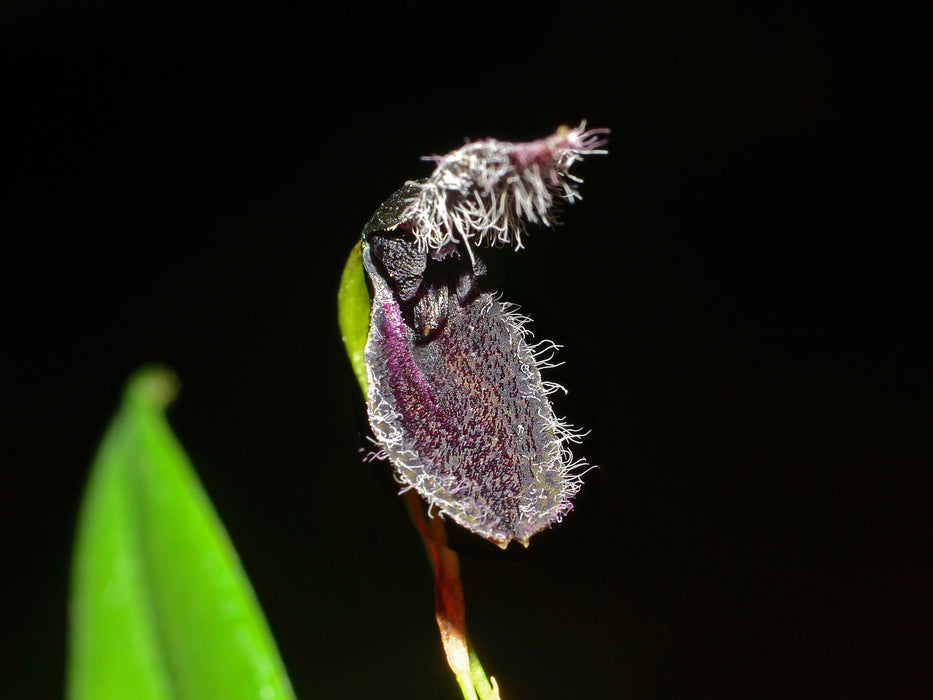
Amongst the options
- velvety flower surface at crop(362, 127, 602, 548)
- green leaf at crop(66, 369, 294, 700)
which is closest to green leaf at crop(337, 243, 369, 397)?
velvety flower surface at crop(362, 127, 602, 548)

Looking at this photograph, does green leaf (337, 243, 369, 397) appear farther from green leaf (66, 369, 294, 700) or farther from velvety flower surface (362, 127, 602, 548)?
green leaf (66, 369, 294, 700)

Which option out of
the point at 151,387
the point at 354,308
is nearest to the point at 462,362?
the point at 354,308

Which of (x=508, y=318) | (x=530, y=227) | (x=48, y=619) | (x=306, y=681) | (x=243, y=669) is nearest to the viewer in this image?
(x=243, y=669)

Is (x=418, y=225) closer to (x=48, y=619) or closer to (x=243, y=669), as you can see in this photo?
(x=243, y=669)

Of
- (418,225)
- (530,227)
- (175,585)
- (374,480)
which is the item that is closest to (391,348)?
(418,225)

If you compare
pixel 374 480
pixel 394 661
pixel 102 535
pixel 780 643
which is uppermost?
pixel 374 480

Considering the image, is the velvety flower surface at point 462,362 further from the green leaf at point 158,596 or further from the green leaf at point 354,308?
the green leaf at point 158,596

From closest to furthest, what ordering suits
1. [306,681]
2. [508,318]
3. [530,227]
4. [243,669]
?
[243,669] < [508,318] < [306,681] < [530,227]

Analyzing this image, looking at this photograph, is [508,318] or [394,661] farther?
[394,661]
